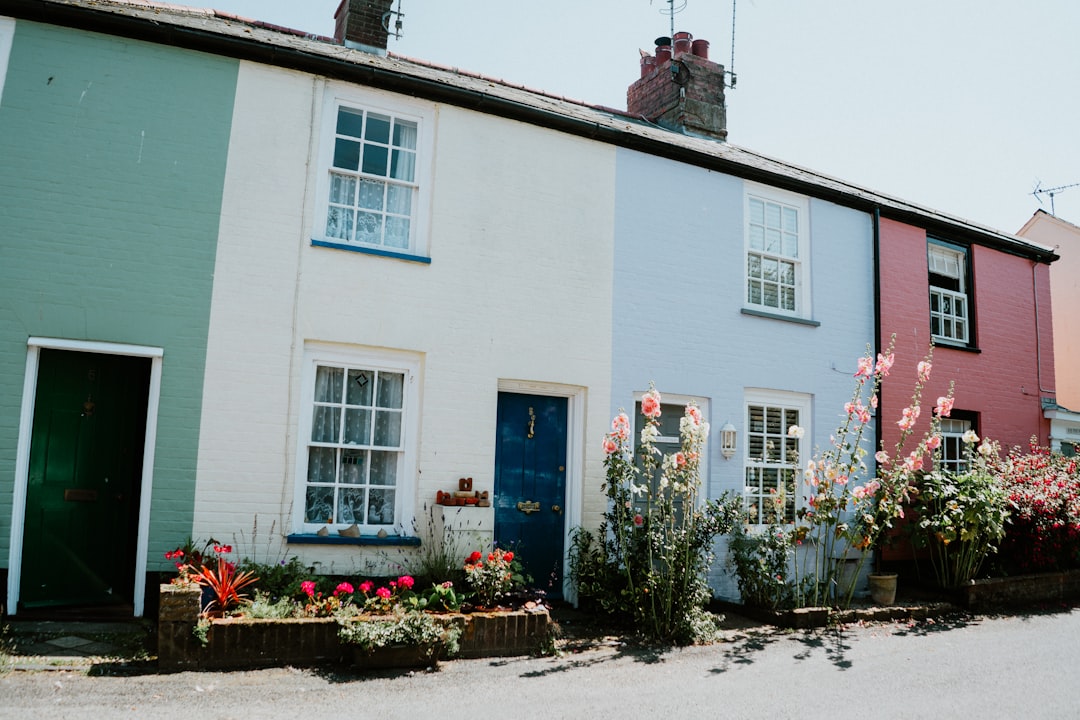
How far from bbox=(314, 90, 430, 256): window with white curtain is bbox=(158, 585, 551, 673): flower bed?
371 cm

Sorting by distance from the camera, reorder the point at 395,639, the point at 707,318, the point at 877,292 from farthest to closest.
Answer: the point at 877,292 → the point at 707,318 → the point at 395,639

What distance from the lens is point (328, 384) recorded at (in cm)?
807

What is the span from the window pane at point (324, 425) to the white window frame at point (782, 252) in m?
5.51

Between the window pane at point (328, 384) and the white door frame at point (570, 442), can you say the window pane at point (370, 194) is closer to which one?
the window pane at point (328, 384)

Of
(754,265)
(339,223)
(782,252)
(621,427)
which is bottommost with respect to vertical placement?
(621,427)

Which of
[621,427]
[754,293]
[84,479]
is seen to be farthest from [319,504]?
[754,293]

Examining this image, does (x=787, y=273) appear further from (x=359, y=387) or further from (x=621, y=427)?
(x=359, y=387)

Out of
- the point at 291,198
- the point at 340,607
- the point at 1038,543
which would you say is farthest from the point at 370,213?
the point at 1038,543

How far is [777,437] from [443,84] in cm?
610

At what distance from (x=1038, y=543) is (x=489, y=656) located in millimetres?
7763

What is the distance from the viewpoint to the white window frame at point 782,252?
421 inches

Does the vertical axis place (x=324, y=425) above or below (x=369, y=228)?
below

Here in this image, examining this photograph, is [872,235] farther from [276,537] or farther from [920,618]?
[276,537]

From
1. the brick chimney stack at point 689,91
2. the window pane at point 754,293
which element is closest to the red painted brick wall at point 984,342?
the window pane at point 754,293
